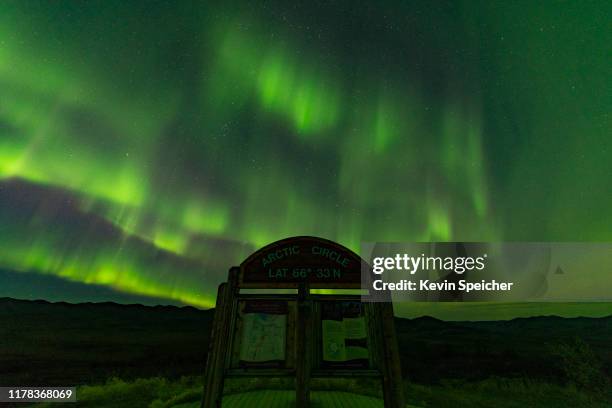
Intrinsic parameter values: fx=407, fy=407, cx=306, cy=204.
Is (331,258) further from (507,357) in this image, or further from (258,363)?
(507,357)

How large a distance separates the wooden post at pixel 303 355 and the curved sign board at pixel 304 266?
0.53 meters

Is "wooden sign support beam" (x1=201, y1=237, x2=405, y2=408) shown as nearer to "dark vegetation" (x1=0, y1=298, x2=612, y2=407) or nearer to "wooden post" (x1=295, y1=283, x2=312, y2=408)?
"wooden post" (x1=295, y1=283, x2=312, y2=408)

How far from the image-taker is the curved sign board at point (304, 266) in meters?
6.14

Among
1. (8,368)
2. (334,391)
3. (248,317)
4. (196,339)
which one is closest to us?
(248,317)

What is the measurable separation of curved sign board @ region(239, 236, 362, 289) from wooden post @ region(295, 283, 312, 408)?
53 cm

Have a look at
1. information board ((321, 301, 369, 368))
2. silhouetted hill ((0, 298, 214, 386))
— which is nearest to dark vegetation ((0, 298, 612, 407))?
silhouetted hill ((0, 298, 214, 386))

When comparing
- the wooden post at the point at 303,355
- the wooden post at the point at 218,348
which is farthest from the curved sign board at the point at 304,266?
the wooden post at the point at 303,355

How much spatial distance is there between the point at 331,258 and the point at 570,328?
96.2 meters

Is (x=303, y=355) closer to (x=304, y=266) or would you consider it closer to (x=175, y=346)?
(x=304, y=266)

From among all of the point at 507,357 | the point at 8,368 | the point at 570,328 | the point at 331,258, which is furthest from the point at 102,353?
the point at 570,328

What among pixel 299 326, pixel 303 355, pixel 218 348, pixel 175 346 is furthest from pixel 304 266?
pixel 175 346

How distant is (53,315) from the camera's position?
84688 millimetres

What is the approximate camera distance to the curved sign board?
6141mm

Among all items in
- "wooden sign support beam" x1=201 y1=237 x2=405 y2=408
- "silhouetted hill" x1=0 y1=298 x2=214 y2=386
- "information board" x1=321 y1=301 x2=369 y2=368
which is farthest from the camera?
"silhouetted hill" x1=0 y1=298 x2=214 y2=386
